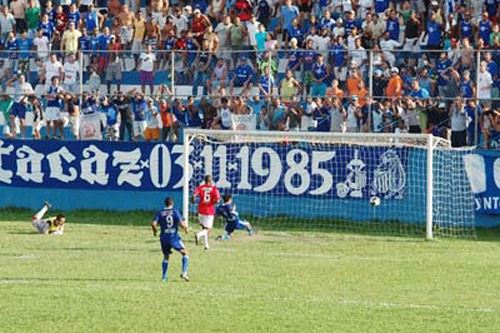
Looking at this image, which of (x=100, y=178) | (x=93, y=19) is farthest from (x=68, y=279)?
(x=93, y=19)

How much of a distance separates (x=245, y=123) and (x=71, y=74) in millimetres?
5237

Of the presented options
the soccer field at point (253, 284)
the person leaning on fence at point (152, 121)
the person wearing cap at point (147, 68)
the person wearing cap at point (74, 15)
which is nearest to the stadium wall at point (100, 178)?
the person leaning on fence at point (152, 121)

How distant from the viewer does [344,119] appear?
1220 inches

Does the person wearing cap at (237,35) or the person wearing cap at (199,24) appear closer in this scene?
the person wearing cap at (237,35)

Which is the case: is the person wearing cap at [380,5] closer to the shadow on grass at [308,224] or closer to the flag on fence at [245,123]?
the flag on fence at [245,123]

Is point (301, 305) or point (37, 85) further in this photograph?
point (37, 85)

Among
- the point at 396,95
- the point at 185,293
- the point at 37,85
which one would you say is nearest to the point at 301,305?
the point at 185,293

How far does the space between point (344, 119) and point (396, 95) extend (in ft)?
4.75

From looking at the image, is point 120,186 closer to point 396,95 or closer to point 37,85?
point 37,85

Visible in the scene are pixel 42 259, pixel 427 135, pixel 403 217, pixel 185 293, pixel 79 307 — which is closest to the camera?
pixel 79 307

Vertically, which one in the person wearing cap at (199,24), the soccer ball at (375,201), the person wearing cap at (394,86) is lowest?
the soccer ball at (375,201)

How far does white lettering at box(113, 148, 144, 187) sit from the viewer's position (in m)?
32.7

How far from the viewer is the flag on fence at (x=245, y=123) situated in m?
31.9

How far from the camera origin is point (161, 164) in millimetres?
32438
